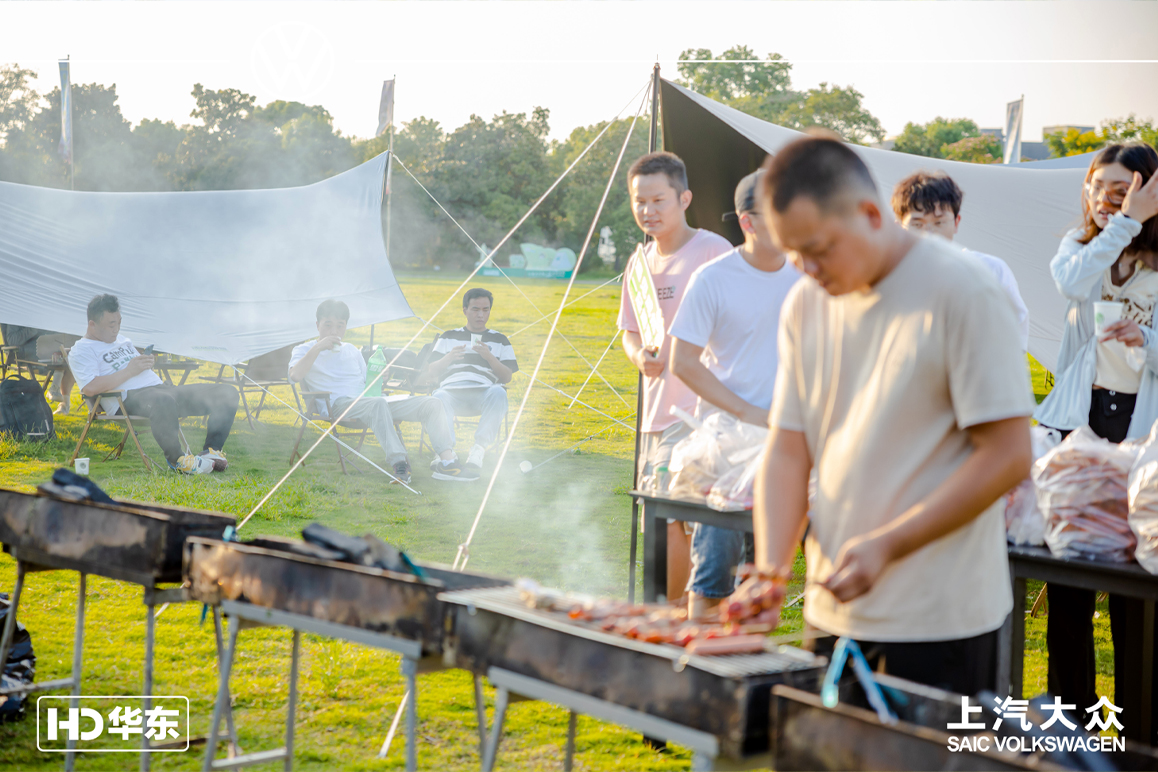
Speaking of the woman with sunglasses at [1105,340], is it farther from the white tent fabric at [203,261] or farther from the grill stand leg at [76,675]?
the white tent fabric at [203,261]

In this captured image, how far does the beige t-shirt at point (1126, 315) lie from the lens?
3074mm

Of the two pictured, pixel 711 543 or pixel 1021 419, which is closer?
pixel 1021 419

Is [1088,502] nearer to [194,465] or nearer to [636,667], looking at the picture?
[636,667]

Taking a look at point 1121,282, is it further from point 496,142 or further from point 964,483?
point 496,142

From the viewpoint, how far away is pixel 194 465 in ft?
24.5

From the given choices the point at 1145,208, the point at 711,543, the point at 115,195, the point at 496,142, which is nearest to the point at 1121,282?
the point at 1145,208

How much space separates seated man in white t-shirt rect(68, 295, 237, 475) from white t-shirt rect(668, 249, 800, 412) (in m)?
5.62

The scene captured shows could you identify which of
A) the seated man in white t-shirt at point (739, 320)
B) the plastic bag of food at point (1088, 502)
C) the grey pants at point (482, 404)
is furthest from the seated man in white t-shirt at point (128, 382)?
the plastic bag of food at point (1088, 502)

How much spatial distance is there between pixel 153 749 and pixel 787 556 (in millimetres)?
2336

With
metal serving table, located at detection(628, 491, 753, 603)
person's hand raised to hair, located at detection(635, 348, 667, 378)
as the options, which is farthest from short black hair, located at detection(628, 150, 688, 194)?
metal serving table, located at detection(628, 491, 753, 603)

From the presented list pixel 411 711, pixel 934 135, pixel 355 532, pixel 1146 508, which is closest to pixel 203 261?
pixel 355 532

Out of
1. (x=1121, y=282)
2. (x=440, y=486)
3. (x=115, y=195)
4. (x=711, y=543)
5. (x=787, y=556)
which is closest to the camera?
(x=787, y=556)

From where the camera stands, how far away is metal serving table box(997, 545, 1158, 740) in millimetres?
2207

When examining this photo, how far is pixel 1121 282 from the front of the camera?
10.4 ft
